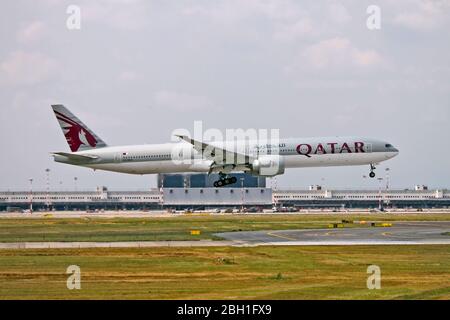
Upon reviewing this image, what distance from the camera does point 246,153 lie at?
82625 millimetres

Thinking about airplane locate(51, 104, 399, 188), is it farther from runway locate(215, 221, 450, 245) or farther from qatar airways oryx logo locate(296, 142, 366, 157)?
runway locate(215, 221, 450, 245)

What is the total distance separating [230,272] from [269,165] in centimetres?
3782

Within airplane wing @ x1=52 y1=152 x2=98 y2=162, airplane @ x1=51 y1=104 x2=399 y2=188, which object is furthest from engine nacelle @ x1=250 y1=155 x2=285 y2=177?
airplane wing @ x1=52 y1=152 x2=98 y2=162

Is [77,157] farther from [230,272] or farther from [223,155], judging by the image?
[230,272]

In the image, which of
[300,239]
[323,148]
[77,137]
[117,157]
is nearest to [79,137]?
[77,137]

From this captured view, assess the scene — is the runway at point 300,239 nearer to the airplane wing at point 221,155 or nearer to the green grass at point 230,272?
the green grass at point 230,272

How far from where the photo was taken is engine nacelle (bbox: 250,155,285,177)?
79.9 m

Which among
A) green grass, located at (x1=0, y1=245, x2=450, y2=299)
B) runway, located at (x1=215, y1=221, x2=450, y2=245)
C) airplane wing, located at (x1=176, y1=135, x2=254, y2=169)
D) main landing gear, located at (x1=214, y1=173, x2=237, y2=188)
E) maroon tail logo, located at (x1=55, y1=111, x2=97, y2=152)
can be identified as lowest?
green grass, located at (x1=0, y1=245, x2=450, y2=299)

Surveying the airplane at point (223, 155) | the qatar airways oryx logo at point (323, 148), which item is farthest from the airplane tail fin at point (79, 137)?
the qatar airways oryx logo at point (323, 148)

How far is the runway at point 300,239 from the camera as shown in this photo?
60.5 meters

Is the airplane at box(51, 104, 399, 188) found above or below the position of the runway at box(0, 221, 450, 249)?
above
